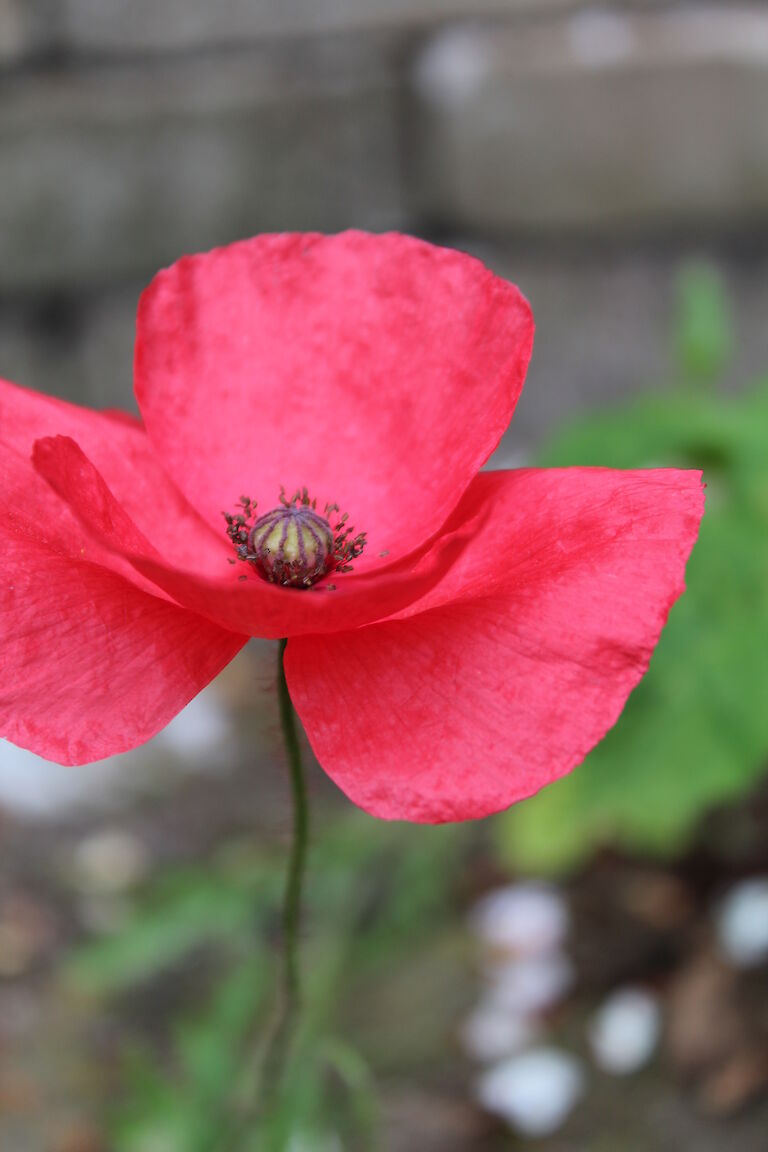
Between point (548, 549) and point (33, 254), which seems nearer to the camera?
point (548, 549)

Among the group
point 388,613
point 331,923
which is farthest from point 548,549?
point 331,923

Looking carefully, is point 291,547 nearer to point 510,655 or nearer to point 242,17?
point 510,655

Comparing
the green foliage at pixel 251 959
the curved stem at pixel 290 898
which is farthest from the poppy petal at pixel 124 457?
the green foliage at pixel 251 959

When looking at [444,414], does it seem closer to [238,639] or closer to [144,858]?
[238,639]

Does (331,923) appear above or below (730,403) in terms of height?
below

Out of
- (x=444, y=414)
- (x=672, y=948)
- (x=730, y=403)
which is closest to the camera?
(x=444, y=414)

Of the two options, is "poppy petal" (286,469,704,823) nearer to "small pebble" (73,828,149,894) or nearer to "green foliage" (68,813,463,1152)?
"green foliage" (68,813,463,1152)

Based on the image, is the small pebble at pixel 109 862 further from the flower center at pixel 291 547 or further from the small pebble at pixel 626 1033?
the flower center at pixel 291 547
